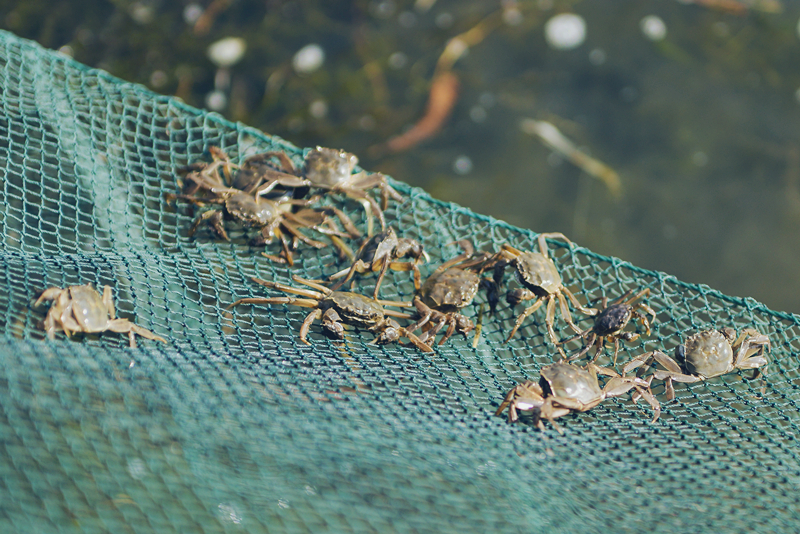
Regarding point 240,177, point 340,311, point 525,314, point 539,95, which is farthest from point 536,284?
point 539,95

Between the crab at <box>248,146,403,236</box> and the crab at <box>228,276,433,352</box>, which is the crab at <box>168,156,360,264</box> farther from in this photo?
Result: the crab at <box>228,276,433,352</box>

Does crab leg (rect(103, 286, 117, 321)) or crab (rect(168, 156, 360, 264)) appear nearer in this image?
crab leg (rect(103, 286, 117, 321))

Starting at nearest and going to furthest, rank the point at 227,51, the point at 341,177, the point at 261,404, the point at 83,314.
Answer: the point at 261,404 < the point at 83,314 < the point at 341,177 < the point at 227,51

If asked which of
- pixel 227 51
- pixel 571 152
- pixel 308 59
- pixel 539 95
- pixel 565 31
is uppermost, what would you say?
pixel 565 31

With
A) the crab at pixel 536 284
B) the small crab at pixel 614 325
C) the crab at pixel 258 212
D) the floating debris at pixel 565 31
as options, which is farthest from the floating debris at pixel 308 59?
the small crab at pixel 614 325

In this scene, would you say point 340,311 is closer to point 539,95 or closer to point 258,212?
point 258,212

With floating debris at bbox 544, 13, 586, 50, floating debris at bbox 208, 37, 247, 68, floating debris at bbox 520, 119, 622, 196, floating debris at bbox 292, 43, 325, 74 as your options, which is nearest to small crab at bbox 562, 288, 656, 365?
floating debris at bbox 520, 119, 622, 196

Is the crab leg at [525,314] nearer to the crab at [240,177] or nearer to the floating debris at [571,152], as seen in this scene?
the crab at [240,177]
